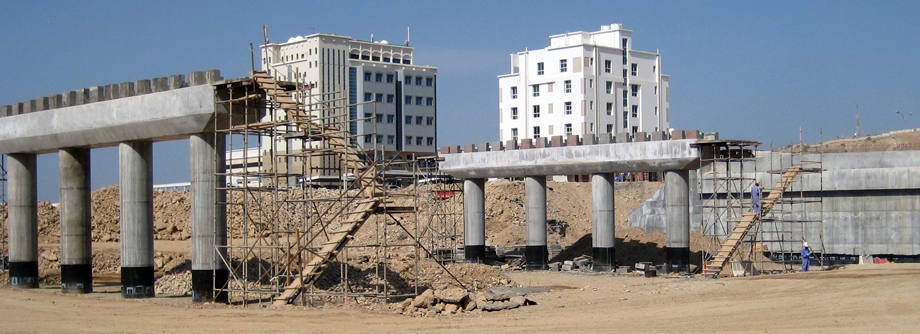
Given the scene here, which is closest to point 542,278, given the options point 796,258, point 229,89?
point 796,258

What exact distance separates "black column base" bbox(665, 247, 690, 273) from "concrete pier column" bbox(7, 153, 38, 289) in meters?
21.1

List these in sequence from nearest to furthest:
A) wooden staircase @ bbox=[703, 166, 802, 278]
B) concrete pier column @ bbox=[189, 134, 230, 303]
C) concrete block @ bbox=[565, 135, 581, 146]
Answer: concrete pier column @ bbox=[189, 134, 230, 303] < wooden staircase @ bbox=[703, 166, 802, 278] < concrete block @ bbox=[565, 135, 581, 146]

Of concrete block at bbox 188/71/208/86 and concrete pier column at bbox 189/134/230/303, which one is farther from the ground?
concrete block at bbox 188/71/208/86

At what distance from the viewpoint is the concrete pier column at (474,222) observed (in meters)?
38.4

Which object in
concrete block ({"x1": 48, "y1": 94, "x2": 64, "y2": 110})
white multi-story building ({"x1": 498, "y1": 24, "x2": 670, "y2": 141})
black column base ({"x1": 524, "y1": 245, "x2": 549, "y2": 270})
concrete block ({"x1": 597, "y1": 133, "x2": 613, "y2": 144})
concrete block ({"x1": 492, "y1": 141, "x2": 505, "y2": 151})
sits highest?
white multi-story building ({"x1": 498, "y1": 24, "x2": 670, "y2": 141})

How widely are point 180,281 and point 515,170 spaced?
45.2 ft

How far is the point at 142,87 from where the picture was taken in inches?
1009

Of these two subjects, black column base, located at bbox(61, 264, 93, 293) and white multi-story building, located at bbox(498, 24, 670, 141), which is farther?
white multi-story building, located at bbox(498, 24, 670, 141)

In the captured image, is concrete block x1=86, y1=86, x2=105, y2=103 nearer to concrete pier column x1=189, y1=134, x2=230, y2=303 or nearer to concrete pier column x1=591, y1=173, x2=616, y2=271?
concrete pier column x1=189, y1=134, x2=230, y2=303

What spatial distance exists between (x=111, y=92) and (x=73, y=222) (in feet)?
15.1

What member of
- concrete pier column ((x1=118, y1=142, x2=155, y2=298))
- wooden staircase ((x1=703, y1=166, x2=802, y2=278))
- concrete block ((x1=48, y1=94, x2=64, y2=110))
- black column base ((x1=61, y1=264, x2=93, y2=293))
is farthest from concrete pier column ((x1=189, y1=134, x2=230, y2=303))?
wooden staircase ((x1=703, y1=166, x2=802, y2=278))

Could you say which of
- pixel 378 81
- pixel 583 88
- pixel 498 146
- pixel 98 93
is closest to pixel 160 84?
pixel 98 93

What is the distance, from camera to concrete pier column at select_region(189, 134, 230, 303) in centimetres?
2414

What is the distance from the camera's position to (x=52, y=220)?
5156 cm
